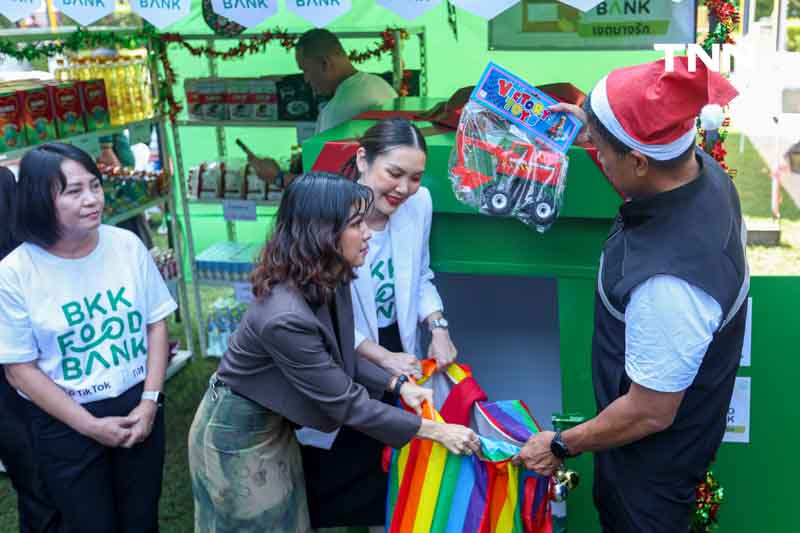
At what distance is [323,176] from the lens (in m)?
2.05

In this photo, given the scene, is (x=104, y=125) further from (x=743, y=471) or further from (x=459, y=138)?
(x=743, y=471)

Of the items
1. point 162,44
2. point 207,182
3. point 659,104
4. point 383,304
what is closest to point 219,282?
point 207,182

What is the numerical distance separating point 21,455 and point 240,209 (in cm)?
243

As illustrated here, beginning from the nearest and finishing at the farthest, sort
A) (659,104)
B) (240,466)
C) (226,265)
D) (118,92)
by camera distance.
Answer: (659,104) → (240,466) → (118,92) → (226,265)

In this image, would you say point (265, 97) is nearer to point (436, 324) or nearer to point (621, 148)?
point (436, 324)

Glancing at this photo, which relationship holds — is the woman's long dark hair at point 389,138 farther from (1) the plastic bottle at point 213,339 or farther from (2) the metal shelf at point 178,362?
(1) the plastic bottle at point 213,339

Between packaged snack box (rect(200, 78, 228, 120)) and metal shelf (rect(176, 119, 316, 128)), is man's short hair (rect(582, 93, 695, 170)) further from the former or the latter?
packaged snack box (rect(200, 78, 228, 120))

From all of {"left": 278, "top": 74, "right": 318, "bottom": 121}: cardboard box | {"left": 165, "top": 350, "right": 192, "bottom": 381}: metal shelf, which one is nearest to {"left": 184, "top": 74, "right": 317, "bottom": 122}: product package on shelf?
{"left": 278, "top": 74, "right": 318, "bottom": 121}: cardboard box

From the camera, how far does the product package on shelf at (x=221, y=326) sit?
5203 mm

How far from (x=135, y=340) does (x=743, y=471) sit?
81.5 inches

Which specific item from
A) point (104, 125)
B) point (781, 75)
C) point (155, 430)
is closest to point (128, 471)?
point (155, 430)

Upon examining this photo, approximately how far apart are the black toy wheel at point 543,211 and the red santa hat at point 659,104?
2.55 ft

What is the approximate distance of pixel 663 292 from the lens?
1.68 m

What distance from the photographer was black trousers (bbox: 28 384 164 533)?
240cm
